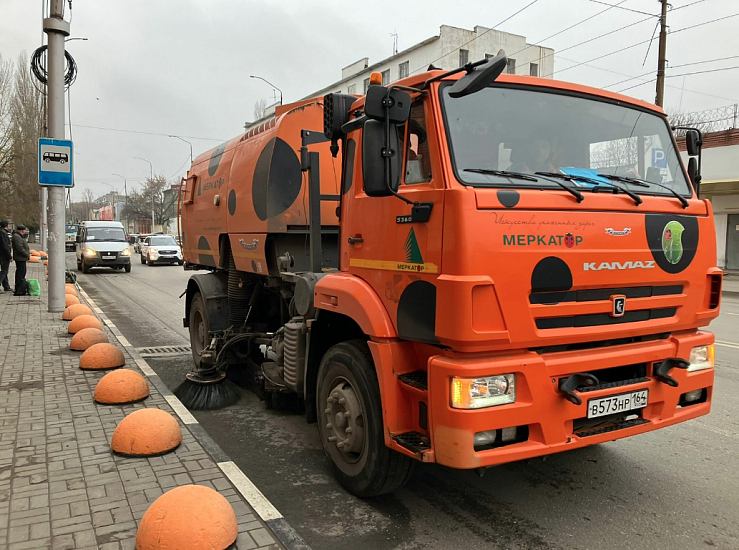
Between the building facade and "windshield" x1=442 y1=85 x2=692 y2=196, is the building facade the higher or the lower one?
the higher one

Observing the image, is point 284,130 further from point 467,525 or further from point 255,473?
point 467,525

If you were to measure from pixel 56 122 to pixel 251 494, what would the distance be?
33.6 feet

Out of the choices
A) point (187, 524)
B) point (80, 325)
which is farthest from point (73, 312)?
point (187, 524)

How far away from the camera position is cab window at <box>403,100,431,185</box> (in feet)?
10.7

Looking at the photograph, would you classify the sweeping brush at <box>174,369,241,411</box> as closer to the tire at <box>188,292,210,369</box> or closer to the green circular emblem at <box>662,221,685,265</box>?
the tire at <box>188,292,210,369</box>

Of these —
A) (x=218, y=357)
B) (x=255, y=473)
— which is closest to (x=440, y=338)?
(x=255, y=473)

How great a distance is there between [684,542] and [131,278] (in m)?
22.5

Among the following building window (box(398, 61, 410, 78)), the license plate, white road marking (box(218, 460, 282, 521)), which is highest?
building window (box(398, 61, 410, 78))

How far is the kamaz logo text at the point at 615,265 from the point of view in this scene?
3109 millimetres

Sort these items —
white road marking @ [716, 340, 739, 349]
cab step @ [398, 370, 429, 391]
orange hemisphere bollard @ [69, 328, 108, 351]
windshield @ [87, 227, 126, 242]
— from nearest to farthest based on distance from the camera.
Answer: cab step @ [398, 370, 429, 391] → orange hemisphere bollard @ [69, 328, 108, 351] → white road marking @ [716, 340, 739, 349] → windshield @ [87, 227, 126, 242]

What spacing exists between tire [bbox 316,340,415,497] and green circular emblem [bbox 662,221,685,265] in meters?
1.91

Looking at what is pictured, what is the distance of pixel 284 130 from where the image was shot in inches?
216

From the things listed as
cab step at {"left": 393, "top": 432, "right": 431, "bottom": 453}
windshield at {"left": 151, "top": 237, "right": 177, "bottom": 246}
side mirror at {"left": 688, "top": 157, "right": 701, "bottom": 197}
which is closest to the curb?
cab step at {"left": 393, "top": 432, "right": 431, "bottom": 453}

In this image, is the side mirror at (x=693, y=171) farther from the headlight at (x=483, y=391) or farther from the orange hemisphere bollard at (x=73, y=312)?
the orange hemisphere bollard at (x=73, y=312)
